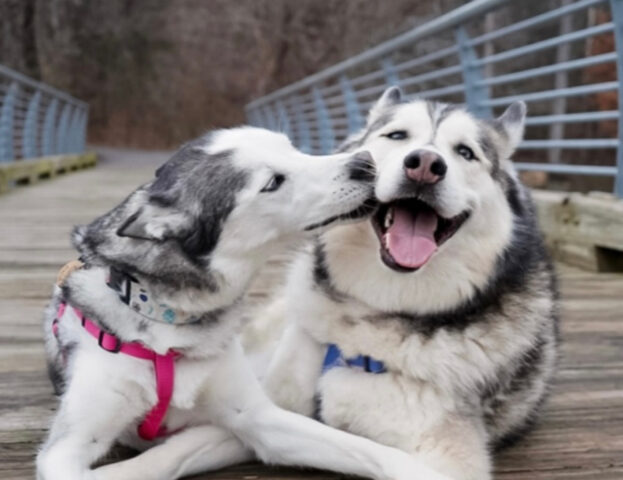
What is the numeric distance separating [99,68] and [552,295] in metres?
20.7

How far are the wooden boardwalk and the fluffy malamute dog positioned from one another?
0.40ft

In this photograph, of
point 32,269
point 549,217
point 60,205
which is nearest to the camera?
point 32,269

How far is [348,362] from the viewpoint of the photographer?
6.03 feet

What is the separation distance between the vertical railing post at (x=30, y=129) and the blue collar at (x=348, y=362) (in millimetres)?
9206

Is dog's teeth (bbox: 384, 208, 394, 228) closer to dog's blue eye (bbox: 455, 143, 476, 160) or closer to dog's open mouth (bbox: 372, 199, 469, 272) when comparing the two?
dog's open mouth (bbox: 372, 199, 469, 272)

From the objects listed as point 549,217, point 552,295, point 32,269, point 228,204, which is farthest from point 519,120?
point 32,269

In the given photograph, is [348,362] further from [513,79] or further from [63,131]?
[63,131]

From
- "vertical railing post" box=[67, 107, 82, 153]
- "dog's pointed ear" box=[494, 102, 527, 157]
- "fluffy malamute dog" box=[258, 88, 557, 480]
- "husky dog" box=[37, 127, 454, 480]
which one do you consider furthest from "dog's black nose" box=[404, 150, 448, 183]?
"vertical railing post" box=[67, 107, 82, 153]

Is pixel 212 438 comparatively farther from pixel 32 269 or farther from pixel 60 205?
pixel 60 205

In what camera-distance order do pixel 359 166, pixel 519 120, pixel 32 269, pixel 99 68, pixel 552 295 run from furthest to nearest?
pixel 99 68, pixel 32 269, pixel 519 120, pixel 552 295, pixel 359 166

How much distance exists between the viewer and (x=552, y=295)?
1.98 meters

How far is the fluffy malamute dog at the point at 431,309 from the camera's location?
5.67 ft

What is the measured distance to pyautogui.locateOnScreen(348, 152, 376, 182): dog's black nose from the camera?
5.77 feet

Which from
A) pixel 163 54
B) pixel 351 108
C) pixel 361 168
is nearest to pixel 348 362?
pixel 361 168
